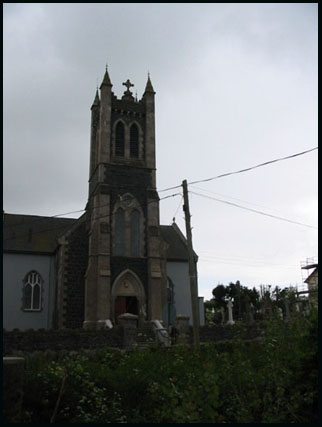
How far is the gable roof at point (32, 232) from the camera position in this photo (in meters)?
34.2

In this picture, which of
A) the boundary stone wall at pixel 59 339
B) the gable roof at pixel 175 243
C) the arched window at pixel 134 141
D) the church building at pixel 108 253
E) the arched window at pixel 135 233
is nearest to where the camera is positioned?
the boundary stone wall at pixel 59 339

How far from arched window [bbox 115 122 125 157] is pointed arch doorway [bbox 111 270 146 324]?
8.93m

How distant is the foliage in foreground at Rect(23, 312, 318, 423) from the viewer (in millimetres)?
6734

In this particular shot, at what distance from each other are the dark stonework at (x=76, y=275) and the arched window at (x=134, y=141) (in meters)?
6.35

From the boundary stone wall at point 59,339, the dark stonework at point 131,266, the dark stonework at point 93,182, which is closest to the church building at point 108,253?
the dark stonework at point 131,266

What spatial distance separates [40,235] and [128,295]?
37.3 ft

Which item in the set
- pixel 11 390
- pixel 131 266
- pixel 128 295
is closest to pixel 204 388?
pixel 11 390

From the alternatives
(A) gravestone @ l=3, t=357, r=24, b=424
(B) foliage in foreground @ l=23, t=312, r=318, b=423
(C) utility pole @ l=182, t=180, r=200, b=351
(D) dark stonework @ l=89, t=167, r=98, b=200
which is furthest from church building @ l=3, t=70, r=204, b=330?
(A) gravestone @ l=3, t=357, r=24, b=424

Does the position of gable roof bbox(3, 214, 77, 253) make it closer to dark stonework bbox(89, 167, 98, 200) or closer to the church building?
the church building

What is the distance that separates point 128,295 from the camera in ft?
95.1

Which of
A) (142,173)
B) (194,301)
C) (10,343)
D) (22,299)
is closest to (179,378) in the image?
(194,301)

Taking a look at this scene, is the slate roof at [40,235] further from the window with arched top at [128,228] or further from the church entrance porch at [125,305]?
the church entrance porch at [125,305]

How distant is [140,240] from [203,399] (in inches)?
979

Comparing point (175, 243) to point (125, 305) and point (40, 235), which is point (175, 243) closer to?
point (125, 305)
